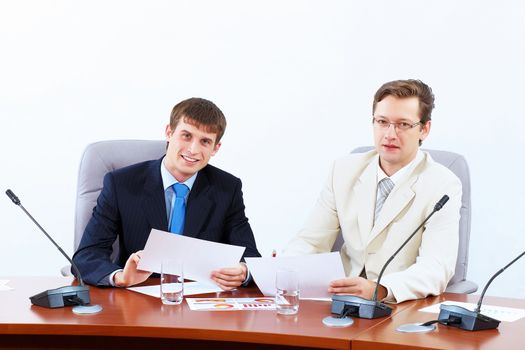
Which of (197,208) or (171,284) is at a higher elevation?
(197,208)

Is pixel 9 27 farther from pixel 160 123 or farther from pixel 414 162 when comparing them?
pixel 414 162

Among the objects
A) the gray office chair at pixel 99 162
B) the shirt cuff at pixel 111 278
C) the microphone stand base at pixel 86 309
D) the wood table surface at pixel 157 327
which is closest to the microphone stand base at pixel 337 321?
the wood table surface at pixel 157 327

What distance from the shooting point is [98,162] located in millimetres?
3174

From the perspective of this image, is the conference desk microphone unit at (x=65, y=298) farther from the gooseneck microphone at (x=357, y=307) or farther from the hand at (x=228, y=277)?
the gooseneck microphone at (x=357, y=307)

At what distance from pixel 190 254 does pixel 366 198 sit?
30.6 inches

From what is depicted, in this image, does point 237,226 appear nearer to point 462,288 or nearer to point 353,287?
point 353,287

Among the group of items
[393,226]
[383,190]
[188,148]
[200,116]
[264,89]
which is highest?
[264,89]

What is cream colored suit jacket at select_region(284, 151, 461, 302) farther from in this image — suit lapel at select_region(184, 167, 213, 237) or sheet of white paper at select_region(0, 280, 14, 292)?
sheet of white paper at select_region(0, 280, 14, 292)

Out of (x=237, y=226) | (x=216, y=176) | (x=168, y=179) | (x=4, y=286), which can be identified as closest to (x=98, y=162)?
(x=168, y=179)

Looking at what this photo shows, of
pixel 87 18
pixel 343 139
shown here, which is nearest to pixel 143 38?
pixel 87 18

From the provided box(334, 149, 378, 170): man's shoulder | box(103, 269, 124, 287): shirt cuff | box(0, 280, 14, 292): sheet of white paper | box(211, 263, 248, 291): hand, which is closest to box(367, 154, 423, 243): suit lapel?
box(334, 149, 378, 170): man's shoulder

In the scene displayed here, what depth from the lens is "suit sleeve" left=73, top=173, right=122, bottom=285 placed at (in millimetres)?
2787

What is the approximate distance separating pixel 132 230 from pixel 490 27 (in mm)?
2042

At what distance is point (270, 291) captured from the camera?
2.54 m
